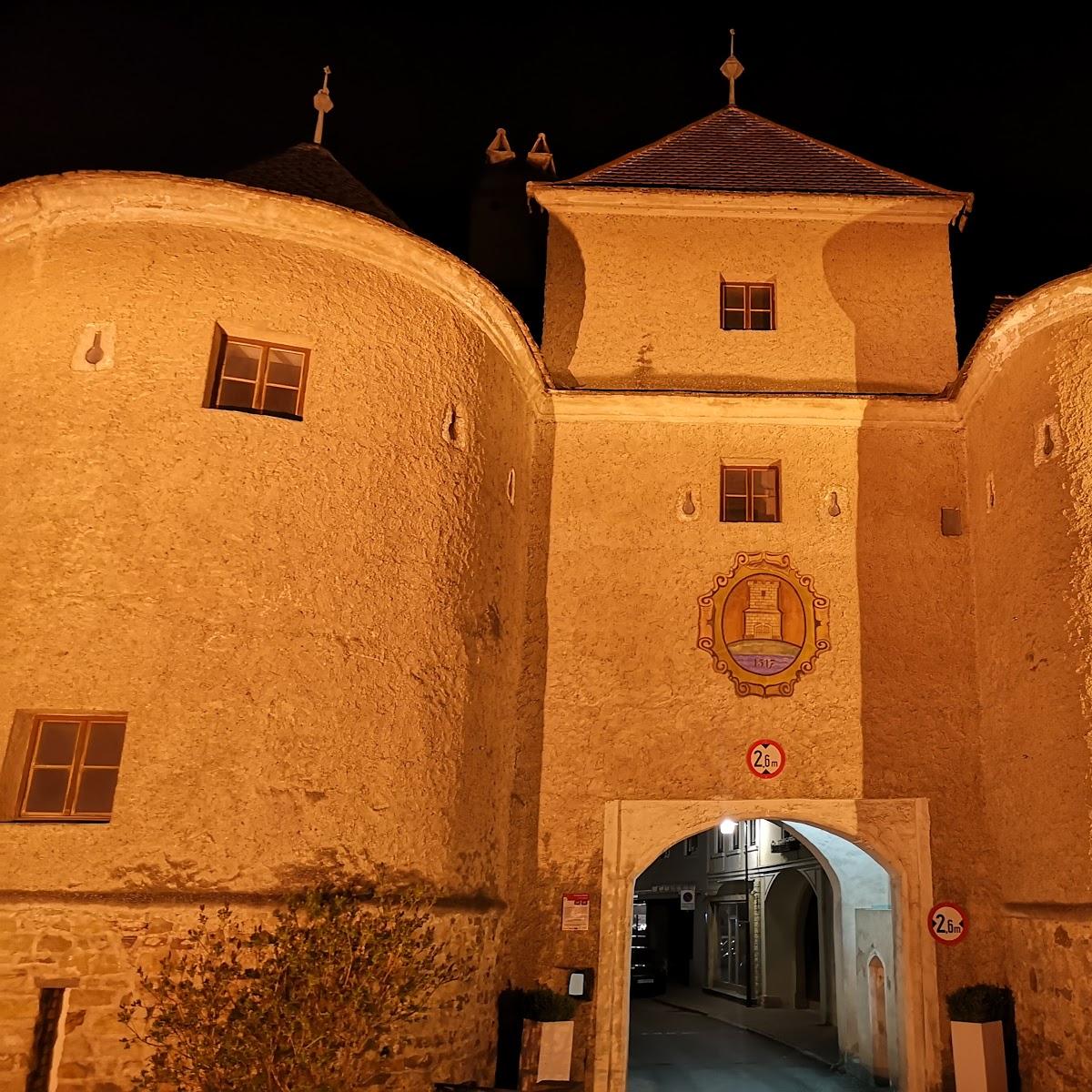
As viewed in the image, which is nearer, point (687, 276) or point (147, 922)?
point (147, 922)

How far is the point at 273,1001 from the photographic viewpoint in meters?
7.62

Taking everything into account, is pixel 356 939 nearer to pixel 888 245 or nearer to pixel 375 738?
pixel 375 738

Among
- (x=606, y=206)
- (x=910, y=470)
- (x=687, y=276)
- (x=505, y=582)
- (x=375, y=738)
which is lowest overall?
(x=375, y=738)

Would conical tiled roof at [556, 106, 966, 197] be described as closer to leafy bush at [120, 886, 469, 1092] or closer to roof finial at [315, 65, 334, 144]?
roof finial at [315, 65, 334, 144]

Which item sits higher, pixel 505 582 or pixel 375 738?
pixel 505 582

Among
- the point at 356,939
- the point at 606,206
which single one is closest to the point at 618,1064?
the point at 356,939

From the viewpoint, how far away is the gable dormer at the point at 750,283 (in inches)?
506

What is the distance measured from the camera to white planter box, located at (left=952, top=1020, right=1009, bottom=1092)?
31.8ft

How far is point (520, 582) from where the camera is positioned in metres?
11.6

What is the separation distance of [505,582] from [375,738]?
2683mm

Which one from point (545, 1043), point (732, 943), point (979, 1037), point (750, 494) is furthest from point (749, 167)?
point (732, 943)

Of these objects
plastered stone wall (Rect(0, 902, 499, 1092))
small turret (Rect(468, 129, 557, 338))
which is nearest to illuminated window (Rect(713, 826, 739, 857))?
small turret (Rect(468, 129, 557, 338))

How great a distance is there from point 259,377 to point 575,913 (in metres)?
6.07

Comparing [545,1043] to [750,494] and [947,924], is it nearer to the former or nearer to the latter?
[947,924]
